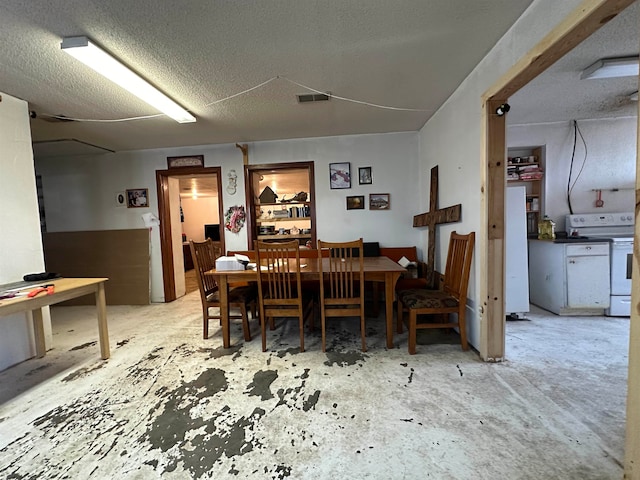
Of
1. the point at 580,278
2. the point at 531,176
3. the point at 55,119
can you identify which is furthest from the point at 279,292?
the point at 531,176

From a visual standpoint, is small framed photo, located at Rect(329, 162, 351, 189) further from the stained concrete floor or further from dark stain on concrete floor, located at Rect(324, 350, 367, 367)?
dark stain on concrete floor, located at Rect(324, 350, 367, 367)

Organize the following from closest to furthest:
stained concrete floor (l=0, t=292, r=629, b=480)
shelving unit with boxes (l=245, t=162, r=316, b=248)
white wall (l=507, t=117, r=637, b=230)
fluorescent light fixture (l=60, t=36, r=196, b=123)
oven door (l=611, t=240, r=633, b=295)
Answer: stained concrete floor (l=0, t=292, r=629, b=480), fluorescent light fixture (l=60, t=36, r=196, b=123), oven door (l=611, t=240, r=633, b=295), white wall (l=507, t=117, r=637, b=230), shelving unit with boxes (l=245, t=162, r=316, b=248)

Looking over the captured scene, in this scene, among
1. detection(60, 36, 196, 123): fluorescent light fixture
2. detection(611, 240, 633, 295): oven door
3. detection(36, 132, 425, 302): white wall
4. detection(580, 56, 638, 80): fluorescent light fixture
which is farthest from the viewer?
detection(36, 132, 425, 302): white wall

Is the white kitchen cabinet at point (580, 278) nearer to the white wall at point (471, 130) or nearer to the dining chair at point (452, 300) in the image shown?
the white wall at point (471, 130)

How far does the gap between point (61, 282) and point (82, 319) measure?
1719 millimetres

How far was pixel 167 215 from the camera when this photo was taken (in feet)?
14.2

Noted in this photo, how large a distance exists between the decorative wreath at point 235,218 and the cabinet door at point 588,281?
4373 millimetres

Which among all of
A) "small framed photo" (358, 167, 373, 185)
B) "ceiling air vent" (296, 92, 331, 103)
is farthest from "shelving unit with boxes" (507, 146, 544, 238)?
"ceiling air vent" (296, 92, 331, 103)

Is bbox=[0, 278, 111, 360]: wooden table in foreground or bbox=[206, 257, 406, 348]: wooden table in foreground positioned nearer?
bbox=[0, 278, 111, 360]: wooden table in foreground

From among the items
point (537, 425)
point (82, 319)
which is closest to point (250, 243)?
point (82, 319)

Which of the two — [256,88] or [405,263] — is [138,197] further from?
[405,263]

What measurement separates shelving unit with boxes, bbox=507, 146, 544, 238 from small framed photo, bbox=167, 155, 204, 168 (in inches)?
184

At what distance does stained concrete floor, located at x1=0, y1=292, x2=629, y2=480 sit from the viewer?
50.6 inches

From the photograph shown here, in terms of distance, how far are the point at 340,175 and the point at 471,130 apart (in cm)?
196
